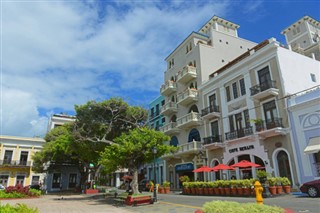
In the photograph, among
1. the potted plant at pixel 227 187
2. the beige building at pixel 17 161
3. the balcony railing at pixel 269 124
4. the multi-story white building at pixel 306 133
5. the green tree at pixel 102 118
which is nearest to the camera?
the multi-story white building at pixel 306 133

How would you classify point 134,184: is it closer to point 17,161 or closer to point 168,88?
point 168,88

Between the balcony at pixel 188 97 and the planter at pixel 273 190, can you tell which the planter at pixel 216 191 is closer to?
the planter at pixel 273 190

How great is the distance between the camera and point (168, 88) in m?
33.4

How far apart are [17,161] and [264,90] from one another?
41196 millimetres

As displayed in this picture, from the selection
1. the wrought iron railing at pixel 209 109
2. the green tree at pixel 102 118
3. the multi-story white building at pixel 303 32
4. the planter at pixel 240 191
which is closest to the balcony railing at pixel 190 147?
the wrought iron railing at pixel 209 109

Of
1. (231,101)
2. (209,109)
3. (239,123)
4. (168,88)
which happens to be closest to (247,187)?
(239,123)

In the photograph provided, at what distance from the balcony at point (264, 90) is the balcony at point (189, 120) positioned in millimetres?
7872

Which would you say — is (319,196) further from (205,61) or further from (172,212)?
(205,61)

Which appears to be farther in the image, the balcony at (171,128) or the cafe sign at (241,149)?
the balcony at (171,128)

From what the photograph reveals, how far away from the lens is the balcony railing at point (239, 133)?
826 inches

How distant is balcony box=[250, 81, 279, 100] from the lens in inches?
758

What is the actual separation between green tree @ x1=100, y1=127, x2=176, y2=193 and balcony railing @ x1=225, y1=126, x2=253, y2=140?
7861mm

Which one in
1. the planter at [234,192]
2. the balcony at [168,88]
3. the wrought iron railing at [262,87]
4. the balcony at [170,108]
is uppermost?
the balcony at [168,88]

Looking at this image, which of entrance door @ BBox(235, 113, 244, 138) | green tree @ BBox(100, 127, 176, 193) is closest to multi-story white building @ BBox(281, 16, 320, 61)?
entrance door @ BBox(235, 113, 244, 138)
